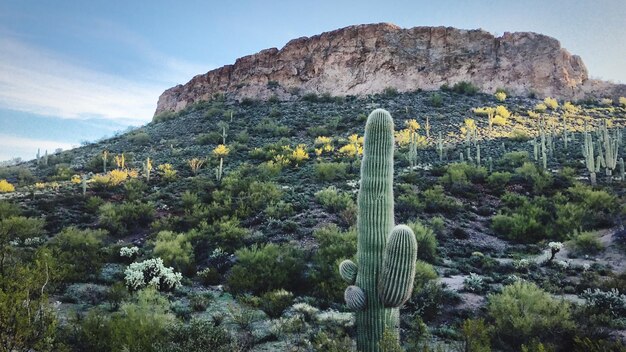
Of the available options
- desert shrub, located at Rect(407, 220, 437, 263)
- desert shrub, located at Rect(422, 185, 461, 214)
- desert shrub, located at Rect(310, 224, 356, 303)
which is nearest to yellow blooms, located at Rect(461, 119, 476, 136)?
desert shrub, located at Rect(422, 185, 461, 214)

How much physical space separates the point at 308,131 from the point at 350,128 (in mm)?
3277

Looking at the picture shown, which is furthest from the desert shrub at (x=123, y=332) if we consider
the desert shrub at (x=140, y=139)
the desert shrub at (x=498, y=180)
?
the desert shrub at (x=140, y=139)

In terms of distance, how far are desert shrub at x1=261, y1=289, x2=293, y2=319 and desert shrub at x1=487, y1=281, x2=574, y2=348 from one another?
3570 millimetres

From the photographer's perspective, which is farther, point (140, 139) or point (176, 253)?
point (140, 139)

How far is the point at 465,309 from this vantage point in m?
7.60

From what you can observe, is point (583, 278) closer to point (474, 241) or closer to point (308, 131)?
point (474, 241)

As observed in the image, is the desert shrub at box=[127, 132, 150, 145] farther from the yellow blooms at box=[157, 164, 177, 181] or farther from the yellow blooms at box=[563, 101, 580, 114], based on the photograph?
the yellow blooms at box=[563, 101, 580, 114]

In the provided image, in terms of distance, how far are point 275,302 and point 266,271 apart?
1542 millimetres

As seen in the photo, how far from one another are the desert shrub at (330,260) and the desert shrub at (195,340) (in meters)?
2.76

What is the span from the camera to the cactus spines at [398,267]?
5.29m

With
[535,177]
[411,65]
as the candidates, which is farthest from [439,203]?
[411,65]

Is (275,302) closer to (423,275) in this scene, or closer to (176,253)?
(423,275)

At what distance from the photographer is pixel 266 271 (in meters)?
8.91

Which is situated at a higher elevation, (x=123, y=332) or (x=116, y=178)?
(x=116, y=178)
